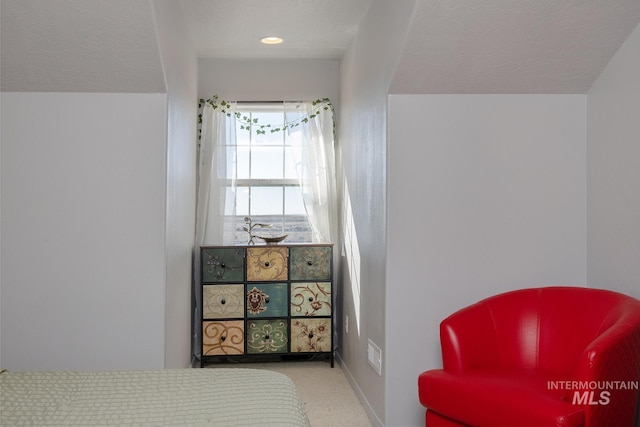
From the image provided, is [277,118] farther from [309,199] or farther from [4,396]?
[4,396]

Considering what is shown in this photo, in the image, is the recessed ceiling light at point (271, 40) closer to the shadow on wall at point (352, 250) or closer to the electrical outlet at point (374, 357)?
the shadow on wall at point (352, 250)

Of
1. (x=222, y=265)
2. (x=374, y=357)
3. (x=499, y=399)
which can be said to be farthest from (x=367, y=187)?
(x=499, y=399)

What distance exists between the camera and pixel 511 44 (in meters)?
2.88

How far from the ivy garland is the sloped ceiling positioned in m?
1.86

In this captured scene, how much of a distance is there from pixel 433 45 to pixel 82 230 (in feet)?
6.21

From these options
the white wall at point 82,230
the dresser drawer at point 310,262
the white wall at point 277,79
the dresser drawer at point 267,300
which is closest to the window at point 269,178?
the white wall at point 277,79

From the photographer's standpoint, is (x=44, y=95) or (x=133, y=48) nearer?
(x=133, y=48)

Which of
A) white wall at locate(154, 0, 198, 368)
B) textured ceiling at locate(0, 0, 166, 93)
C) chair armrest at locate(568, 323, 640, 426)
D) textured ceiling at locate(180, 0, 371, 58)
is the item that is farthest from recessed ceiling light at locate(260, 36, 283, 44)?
chair armrest at locate(568, 323, 640, 426)

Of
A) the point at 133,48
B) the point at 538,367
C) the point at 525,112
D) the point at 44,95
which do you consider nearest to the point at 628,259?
the point at 538,367

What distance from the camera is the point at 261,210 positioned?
5.17 meters

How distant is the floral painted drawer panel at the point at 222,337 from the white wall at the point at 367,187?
30.6 inches

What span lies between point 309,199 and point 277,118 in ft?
2.31

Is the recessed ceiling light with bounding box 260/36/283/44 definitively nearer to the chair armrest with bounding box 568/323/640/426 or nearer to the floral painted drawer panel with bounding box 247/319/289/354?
the floral painted drawer panel with bounding box 247/319/289/354

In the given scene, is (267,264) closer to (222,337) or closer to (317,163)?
(222,337)
